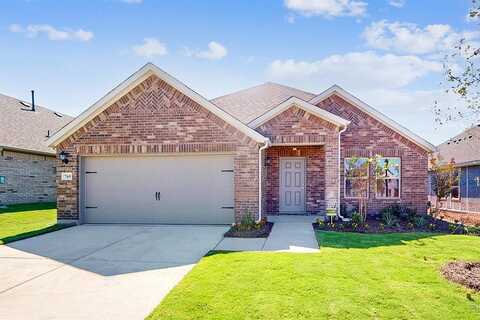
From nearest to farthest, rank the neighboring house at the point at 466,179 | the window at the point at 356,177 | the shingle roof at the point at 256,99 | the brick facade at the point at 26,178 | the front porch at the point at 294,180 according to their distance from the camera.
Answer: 1. the window at the point at 356,177
2. the front porch at the point at 294,180
3. the shingle roof at the point at 256,99
4. the neighboring house at the point at 466,179
5. the brick facade at the point at 26,178

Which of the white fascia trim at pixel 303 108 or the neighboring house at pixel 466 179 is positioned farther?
the neighboring house at pixel 466 179

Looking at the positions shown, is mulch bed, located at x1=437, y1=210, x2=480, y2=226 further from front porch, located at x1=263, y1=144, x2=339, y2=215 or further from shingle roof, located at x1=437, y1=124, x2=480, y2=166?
front porch, located at x1=263, y1=144, x2=339, y2=215

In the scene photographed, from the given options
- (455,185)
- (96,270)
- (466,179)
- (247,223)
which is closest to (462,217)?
(466,179)

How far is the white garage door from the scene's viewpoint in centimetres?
1116

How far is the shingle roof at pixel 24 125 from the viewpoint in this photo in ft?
59.1

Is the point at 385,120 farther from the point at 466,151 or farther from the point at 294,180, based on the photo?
the point at 466,151

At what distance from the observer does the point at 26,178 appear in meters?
18.5

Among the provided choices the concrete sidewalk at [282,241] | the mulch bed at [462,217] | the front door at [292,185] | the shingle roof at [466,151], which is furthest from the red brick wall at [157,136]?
the shingle roof at [466,151]

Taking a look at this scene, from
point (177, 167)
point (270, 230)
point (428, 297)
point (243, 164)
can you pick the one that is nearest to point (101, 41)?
point (177, 167)

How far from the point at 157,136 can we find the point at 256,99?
22.4ft

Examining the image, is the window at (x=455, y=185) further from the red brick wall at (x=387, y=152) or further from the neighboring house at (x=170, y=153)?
the neighboring house at (x=170, y=153)

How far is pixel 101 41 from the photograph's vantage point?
11.3 m

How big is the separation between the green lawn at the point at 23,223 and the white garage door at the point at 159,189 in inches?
57.9

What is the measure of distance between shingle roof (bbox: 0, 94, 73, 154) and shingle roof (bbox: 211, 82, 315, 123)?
30.0 feet
